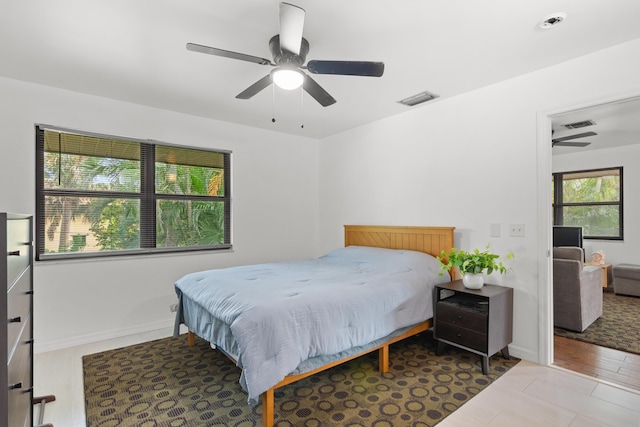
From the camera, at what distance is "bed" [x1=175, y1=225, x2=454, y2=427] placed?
189cm

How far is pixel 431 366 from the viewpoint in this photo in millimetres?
2688

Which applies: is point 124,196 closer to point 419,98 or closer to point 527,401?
point 419,98

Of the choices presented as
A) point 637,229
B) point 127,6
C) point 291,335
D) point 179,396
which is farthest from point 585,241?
point 127,6

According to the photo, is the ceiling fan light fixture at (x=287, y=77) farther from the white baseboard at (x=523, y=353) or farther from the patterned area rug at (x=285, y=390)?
the white baseboard at (x=523, y=353)

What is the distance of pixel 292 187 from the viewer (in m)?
4.80

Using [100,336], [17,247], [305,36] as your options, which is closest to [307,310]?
[17,247]

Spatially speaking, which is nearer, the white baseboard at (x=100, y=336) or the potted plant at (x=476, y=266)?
the potted plant at (x=476, y=266)

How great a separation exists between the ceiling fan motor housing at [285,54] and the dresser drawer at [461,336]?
2.39 meters

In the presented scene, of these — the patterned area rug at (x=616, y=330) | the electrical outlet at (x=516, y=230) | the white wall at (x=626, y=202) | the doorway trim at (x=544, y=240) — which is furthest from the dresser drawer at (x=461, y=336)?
the white wall at (x=626, y=202)

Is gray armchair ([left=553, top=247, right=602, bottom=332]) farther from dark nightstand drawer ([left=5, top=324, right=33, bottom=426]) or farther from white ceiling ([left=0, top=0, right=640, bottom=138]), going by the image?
dark nightstand drawer ([left=5, top=324, right=33, bottom=426])

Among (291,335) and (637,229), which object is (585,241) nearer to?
(637,229)

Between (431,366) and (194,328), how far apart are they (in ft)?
6.43

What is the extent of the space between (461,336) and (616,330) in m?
2.09

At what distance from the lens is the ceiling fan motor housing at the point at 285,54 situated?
210 centimetres
